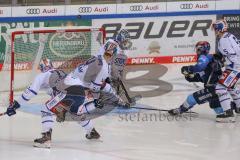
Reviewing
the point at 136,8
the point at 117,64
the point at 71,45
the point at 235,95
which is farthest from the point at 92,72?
the point at 136,8

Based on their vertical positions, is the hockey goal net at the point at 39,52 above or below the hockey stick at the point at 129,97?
above

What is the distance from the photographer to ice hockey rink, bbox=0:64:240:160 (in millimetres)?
6078

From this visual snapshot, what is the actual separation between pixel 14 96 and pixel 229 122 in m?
2.83

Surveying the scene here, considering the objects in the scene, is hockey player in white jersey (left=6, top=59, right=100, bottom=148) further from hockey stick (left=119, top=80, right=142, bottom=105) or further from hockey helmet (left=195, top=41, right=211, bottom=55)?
hockey stick (left=119, top=80, right=142, bottom=105)

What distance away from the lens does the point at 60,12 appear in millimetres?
10445

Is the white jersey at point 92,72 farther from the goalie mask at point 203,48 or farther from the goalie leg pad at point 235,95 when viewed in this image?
the goalie leg pad at point 235,95

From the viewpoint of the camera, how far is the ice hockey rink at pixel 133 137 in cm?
608

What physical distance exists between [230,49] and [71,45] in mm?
2500

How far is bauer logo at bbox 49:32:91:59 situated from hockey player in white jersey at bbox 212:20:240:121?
214 cm

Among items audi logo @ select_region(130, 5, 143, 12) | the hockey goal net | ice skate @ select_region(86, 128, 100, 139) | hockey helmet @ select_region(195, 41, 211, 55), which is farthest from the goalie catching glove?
audi logo @ select_region(130, 5, 143, 12)

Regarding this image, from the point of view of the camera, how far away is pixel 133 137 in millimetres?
6891

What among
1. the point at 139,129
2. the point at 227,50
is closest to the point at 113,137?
the point at 139,129

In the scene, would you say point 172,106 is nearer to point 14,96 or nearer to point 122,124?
point 122,124

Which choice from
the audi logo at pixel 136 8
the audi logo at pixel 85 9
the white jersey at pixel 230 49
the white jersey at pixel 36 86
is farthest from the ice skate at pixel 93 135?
the audi logo at pixel 136 8
